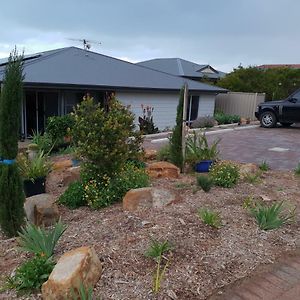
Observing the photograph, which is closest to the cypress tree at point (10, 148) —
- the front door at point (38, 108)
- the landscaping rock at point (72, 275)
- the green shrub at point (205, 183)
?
the landscaping rock at point (72, 275)

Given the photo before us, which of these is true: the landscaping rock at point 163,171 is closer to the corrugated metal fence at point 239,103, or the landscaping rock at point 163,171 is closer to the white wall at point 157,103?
the white wall at point 157,103

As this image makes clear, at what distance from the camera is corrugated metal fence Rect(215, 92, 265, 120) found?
73.8 ft

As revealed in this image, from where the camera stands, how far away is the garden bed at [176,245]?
316 centimetres

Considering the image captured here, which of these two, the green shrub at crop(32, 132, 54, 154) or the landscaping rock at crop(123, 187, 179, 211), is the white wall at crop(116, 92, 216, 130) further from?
the landscaping rock at crop(123, 187, 179, 211)

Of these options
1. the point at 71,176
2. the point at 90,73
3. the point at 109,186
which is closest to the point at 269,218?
the point at 109,186

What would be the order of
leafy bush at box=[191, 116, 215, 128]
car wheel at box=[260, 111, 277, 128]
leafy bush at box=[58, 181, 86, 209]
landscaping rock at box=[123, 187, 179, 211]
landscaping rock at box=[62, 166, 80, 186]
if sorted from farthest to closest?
leafy bush at box=[191, 116, 215, 128] < car wheel at box=[260, 111, 277, 128] < landscaping rock at box=[62, 166, 80, 186] < leafy bush at box=[58, 181, 86, 209] < landscaping rock at box=[123, 187, 179, 211]

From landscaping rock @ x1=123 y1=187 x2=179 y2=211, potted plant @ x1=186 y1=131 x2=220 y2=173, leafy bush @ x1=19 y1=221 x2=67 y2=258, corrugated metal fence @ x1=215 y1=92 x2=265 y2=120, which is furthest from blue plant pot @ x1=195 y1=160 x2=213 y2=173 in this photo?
corrugated metal fence @ x1=215 y1=92 x2=265 y2=120

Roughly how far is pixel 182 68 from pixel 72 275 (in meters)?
33.3

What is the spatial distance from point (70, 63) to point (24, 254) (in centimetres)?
1532

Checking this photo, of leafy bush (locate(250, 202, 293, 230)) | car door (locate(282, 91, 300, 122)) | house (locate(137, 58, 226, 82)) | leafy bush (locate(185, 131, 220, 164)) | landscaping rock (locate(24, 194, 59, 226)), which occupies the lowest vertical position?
landscaping rock (locate(24, 194, 59, 226))

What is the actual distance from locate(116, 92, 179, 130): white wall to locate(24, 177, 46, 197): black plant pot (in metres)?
11.1

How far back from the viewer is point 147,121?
53.4ft

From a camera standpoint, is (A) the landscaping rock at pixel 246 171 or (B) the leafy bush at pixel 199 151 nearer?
(A) the landscaping rock at pixel 246 171

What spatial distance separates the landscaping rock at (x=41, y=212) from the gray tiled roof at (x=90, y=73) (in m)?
9.06
